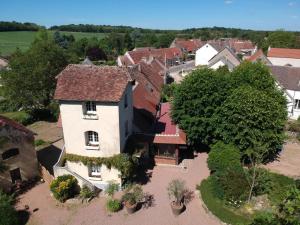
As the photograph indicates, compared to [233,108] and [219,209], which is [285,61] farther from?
[219,209]

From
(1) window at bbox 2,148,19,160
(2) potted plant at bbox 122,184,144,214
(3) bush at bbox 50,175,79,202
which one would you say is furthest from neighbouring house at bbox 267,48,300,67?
(1) window at bbox 2,148,19,160

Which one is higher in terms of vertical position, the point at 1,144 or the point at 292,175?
the point at 1,144

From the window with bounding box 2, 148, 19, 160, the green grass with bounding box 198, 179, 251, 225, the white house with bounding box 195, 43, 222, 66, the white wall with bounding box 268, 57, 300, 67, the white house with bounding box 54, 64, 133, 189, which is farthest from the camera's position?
the white house with bounding box 195, 43, 222, 66

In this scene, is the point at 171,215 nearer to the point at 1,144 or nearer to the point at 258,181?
the point at 258,181

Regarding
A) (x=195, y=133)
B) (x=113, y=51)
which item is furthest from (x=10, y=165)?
(x=113, y=51)

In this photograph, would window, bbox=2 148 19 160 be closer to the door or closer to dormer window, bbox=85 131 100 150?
the door

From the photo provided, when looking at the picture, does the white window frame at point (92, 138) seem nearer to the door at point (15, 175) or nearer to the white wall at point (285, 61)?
the door at point (15, 175)

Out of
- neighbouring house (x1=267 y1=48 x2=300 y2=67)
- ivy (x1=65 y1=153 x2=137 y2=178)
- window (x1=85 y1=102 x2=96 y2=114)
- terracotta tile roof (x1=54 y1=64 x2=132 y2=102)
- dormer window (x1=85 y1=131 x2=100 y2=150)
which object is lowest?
ivy (x1=65 y1=153 x2=137 y2=178)
